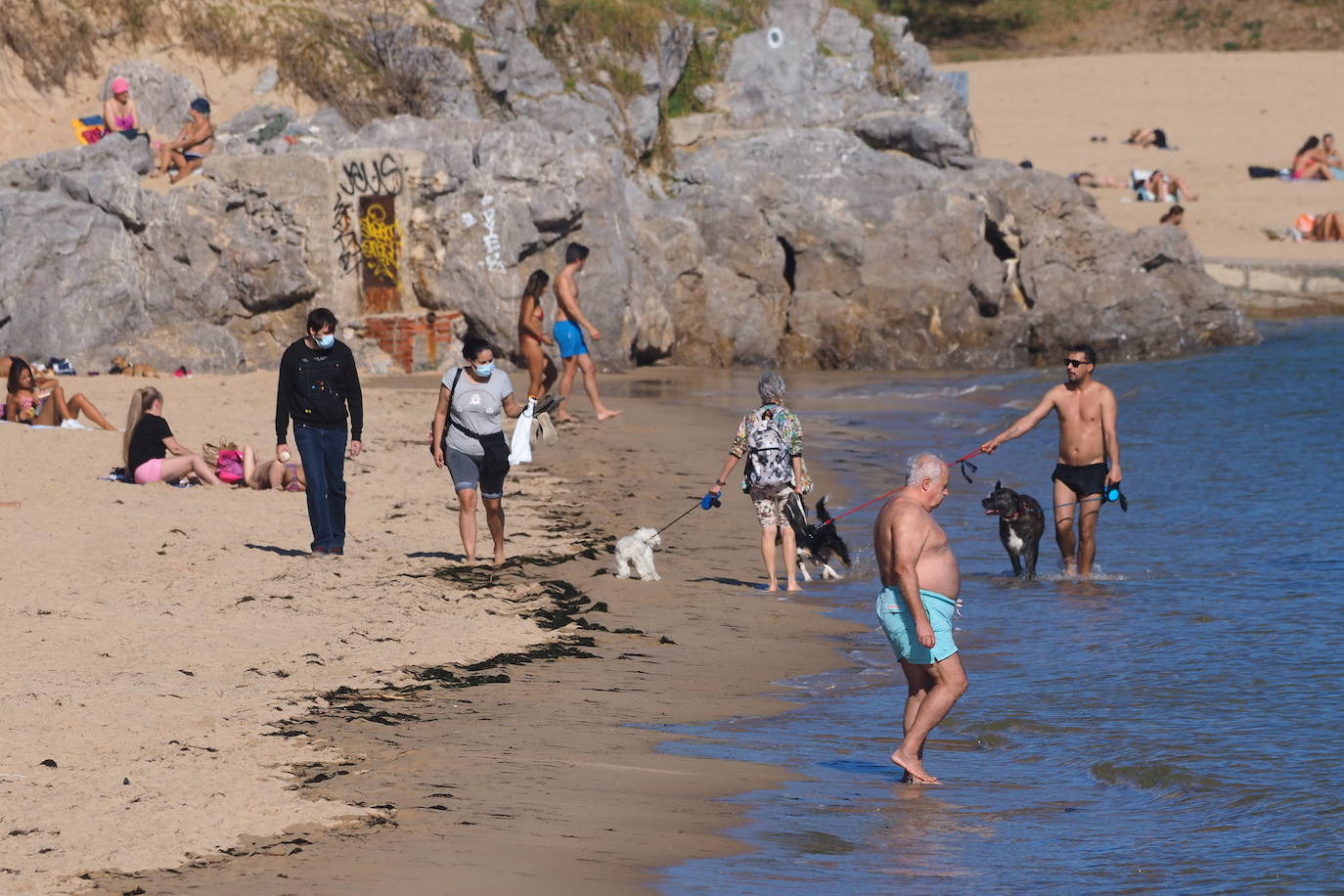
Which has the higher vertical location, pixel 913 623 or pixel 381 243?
pixel 381 243

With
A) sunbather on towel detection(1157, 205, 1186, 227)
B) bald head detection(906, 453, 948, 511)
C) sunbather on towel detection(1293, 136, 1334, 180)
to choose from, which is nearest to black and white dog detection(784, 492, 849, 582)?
bald head detection(906, 453, 948, 511)

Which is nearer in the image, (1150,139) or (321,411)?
(321,411)

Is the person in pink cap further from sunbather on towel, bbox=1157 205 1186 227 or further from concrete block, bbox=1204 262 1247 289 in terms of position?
concrete block, bbox=1204 262 1247 289

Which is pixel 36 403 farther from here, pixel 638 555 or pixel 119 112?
pixel 119 112

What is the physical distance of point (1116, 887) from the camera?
18.4 ft

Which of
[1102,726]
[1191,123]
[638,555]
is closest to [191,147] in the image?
[638,555]

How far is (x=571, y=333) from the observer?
1593 cm

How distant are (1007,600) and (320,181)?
11.5 metres

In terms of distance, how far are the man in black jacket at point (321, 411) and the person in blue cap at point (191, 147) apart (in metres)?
10.2

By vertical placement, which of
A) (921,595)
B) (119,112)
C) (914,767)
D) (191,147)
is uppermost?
(119,112)

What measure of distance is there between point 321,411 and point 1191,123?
35.8 m

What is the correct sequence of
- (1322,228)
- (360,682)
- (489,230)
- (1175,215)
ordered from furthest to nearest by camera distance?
1. (1322,228)
2. (1175,215)
3. (489,230)
4. (360,682)

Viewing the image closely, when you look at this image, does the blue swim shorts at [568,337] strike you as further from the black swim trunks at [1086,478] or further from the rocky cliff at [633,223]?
the black swim trunks at [1086,478]

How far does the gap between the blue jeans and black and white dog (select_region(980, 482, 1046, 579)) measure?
4.22 metres
